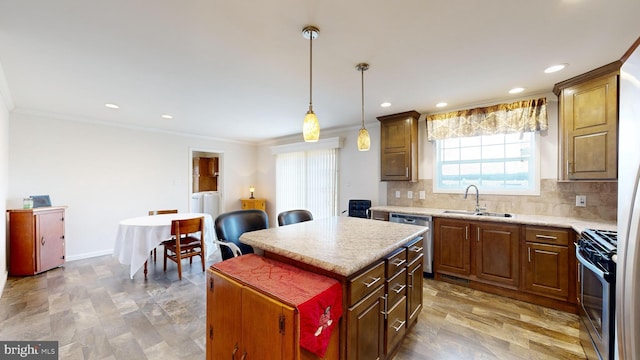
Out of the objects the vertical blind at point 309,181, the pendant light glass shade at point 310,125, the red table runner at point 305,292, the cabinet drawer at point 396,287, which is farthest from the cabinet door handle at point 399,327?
the vertical blind at point 309,181

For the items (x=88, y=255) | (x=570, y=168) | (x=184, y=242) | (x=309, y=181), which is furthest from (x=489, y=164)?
(x=88, y=255)

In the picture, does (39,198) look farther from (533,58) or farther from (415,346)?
(533,58)

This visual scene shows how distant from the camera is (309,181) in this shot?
18.2 feet

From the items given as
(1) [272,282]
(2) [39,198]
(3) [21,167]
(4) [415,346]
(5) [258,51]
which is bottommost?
(4) [415,346]

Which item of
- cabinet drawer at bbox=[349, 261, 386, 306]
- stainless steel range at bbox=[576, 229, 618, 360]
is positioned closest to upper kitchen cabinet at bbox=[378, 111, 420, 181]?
stainless steel range at bbox=[576, 229, 618, 360]

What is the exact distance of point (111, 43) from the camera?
1.90m

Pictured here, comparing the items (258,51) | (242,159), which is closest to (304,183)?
(242,159)

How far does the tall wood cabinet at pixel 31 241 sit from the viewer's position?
330 cm

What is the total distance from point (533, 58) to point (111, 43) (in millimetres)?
3455

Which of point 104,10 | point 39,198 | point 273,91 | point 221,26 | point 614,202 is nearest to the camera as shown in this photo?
point 104,10

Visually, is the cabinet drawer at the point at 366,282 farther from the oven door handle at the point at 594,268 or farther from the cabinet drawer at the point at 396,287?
the oven door handle at the point at 594,268

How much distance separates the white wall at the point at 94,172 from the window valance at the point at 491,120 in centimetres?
488

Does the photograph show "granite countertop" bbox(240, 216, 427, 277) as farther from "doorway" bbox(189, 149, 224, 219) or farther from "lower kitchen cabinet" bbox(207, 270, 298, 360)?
"doorway" bbox(189, 149, 224, 219)

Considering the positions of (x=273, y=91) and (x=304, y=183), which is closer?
(x=273, y=91)
